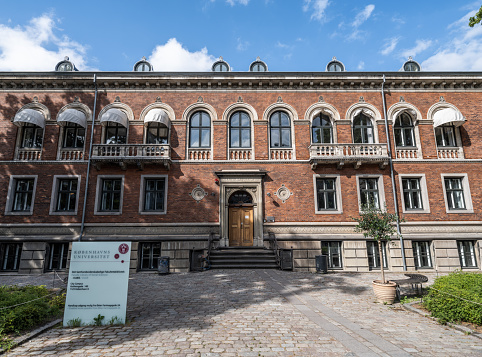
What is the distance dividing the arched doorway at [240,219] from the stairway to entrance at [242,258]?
0.87m

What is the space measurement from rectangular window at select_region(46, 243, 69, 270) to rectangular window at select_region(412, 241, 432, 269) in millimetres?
19607

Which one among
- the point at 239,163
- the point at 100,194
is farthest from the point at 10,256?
the point at 239,163

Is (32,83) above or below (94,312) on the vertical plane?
above

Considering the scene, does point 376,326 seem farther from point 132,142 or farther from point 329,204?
point 132,142

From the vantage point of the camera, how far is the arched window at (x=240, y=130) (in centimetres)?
1712

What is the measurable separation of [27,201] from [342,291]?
17.6 meters

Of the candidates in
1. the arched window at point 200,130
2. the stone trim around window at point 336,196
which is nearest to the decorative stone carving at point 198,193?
the arched window at point 200,130

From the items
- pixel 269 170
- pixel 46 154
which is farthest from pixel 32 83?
pixel 269 170

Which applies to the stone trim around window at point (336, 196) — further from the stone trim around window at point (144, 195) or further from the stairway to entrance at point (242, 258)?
the stone trim around window at point (144, 195)

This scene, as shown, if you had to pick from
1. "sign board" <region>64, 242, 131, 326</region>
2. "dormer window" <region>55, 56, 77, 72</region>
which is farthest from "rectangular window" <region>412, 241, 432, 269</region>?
"dormer window" <region>55, 56, 77, 72</region>

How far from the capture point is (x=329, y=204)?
16.3 meters

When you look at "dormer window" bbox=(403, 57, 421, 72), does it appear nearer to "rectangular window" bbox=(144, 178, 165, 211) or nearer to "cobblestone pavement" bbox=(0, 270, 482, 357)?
"cobblestone pavement" bbox=(0, 270, 482, 357)

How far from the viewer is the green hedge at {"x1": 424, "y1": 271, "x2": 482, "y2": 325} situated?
6.30 metres

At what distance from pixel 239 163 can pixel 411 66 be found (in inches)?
558
